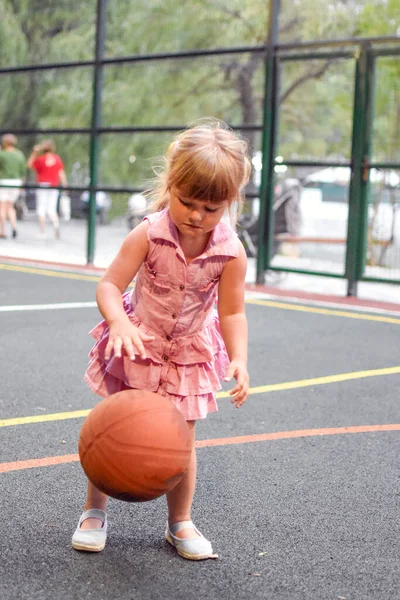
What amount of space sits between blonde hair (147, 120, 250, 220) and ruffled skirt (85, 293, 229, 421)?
0.54 metres

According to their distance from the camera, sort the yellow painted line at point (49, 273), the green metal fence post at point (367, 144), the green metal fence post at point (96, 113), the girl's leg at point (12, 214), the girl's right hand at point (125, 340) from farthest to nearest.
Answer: the girl's leg at point (12, 214) → the green metal fence post at point (96, 113) → the yellow painted line at point (49, 273) → the green metal fence post at point (367, 144) → the girl's right hand at point (125, 340)

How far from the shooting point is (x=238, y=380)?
3264 millimetres

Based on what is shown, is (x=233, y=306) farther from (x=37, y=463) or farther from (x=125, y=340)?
(x=37, y=463)

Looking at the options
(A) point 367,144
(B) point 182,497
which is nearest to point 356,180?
(A) point 367,144

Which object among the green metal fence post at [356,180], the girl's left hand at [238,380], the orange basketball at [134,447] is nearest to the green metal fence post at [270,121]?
the green metal fence post at [356,180]

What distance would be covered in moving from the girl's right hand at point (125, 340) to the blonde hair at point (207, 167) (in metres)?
0.47

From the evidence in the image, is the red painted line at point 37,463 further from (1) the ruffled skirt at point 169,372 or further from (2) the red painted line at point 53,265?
(2) the red painted line at point 53,265

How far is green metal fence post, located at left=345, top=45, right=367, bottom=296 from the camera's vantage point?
10.5 meters

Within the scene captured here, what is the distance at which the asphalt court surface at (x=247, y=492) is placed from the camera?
10.4 ft

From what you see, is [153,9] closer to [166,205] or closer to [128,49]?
[128,49]

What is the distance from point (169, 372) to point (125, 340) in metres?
0.41

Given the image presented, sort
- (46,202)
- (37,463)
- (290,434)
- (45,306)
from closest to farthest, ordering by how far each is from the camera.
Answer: (37,463) → (290,434) → (45,306) → (46,202)

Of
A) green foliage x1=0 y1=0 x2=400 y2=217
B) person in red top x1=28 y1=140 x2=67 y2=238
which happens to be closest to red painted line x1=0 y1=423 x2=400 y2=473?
green foliage x1=0 y1=0 x2=400 y2=217

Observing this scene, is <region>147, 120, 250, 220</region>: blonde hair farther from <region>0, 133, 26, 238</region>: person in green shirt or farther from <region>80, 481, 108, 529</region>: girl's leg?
<region>0, 133, 26, 238</region>: person in green shirt
